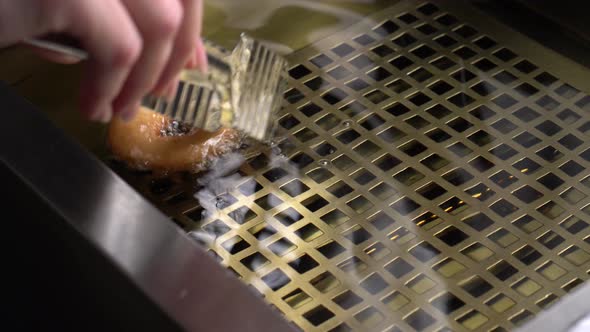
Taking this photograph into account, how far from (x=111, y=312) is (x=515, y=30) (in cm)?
66

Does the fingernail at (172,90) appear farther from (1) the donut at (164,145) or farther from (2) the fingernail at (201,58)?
(1) the donut at (164,145)

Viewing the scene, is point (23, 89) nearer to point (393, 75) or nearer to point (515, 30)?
point (393, 75)

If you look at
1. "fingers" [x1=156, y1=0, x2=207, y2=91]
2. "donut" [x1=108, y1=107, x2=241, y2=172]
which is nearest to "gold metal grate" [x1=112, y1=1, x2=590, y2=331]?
"donut" [x1=108, y1=107, x2=241, y2=172]

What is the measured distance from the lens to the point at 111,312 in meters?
0.67

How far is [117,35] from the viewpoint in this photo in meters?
0.52

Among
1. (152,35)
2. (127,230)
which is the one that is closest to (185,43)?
(152,35)

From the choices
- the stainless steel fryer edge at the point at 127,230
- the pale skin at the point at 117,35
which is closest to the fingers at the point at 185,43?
the pale skin at the point at 117,35

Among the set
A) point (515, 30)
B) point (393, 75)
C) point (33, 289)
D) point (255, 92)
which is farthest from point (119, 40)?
point (515, 30)

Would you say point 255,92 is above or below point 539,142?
above

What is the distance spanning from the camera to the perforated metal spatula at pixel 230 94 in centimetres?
67

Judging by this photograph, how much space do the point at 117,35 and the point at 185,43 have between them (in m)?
0.06

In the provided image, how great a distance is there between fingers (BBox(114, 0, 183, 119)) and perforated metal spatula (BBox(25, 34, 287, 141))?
0.24ft

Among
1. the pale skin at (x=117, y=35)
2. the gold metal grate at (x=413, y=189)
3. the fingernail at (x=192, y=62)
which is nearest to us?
the pale skin at (x=117, y=35)

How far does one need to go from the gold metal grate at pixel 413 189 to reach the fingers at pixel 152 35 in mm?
297
